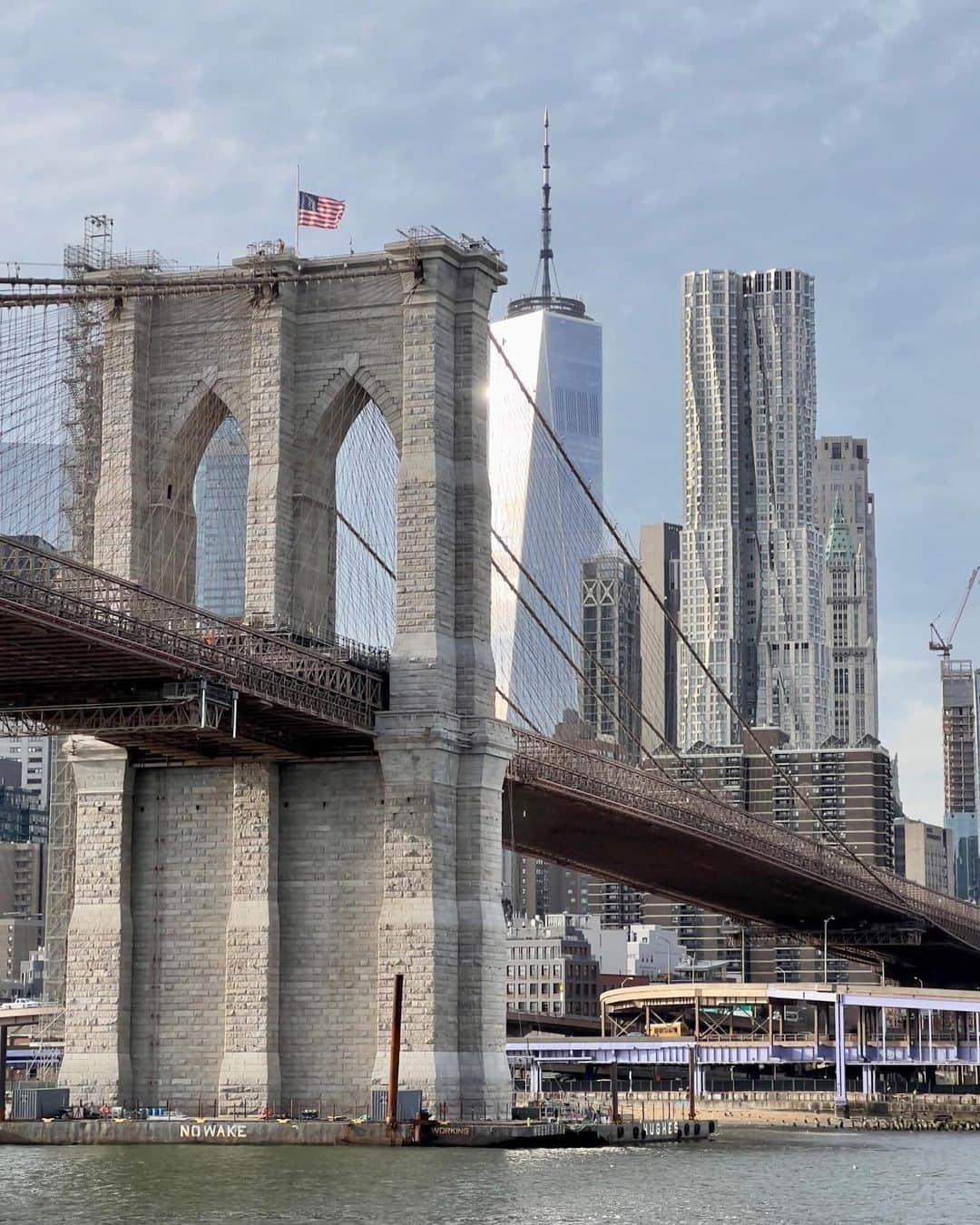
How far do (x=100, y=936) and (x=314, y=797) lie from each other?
7.33 meters

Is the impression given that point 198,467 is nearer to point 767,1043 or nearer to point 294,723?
point 294,723

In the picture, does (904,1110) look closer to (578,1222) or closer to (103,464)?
(103,464)

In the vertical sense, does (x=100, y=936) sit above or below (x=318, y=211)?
below

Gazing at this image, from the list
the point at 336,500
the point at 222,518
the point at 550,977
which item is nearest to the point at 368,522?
the point at 336,500

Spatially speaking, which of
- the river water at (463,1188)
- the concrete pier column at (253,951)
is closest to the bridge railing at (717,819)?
the concrete pier column at (253,951)

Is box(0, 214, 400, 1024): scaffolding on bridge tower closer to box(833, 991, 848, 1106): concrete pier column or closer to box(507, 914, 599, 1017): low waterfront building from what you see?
box(833, 991, 848, 1106): concrete pier column

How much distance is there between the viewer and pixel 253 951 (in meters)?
67.7

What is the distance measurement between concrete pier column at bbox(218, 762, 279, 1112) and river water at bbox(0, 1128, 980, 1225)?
4.68 meters

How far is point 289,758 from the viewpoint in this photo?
6875 cm

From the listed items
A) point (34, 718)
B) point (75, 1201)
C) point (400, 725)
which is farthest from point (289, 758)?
point (75, 1201)

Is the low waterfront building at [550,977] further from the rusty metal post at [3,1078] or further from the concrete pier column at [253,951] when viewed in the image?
the concrete pier column at [253,951]

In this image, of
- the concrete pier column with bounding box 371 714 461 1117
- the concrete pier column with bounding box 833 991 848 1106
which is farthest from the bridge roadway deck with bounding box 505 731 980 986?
the concrete pier column with bounding box 371 714 461 1117

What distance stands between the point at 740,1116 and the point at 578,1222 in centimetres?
5686

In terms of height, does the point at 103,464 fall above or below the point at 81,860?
above
